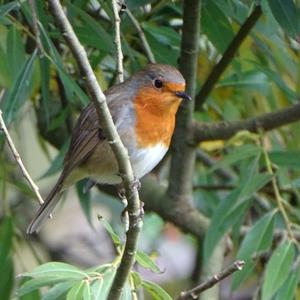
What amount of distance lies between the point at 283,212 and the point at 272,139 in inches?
34.8

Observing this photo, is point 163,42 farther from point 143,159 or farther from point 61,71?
point 61,71

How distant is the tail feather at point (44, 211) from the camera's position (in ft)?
12.9

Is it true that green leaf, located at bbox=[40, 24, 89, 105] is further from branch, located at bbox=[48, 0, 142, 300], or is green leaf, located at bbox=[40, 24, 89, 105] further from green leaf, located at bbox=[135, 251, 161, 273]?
branch, located at bbox=[48, 0, 142, 300]

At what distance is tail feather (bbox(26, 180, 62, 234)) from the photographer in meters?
3.92

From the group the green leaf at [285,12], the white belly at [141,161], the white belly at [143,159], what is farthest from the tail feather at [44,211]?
the green leaf at [285,12]

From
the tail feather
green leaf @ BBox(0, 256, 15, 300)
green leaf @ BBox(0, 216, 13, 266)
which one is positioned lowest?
green leaf @ BBox(0, 256, 15, 300)

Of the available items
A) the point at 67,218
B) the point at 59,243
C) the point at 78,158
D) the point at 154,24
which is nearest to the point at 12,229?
the point at 78,158

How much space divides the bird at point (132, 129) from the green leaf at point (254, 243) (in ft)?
1.62

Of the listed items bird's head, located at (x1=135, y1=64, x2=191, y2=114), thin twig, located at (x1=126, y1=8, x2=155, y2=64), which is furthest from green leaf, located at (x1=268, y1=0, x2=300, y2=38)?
thin twig, located at (x1=126, y1=8, x2=155, y2=64)

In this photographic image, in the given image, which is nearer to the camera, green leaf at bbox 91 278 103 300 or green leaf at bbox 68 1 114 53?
green leaf at bbox 91 278 103 300

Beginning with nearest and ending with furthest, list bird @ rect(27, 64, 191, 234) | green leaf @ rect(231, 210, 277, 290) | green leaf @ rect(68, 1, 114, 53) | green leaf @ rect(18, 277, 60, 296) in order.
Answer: green leaf @ rect(18, 277, 60, 296), green leaf @ rect(68, 1, 114, 53), bird @ rect(27, 64, 191, 234), green leaf @ rect(231, 210, 277, 290)

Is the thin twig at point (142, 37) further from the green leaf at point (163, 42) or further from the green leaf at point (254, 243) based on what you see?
the green leaf at point (254, 243)

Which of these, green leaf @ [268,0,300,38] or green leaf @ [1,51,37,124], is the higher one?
green leaf @ [268,0,300,38]

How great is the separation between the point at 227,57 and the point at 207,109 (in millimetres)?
780
